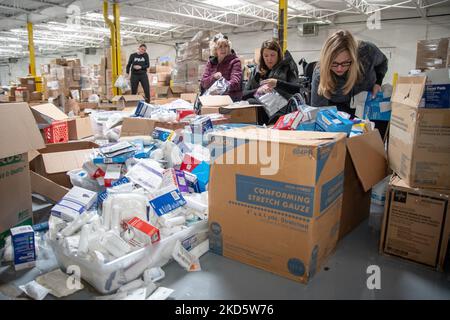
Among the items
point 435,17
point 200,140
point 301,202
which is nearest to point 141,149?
point 200,140

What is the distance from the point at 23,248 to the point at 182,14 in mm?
7920

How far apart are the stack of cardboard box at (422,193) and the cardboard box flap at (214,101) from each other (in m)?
1.66

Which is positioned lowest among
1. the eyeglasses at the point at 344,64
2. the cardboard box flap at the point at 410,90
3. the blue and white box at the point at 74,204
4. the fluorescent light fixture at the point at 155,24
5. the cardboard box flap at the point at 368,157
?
the blue and white box at the point at 74,204

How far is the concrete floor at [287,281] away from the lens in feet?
3.69

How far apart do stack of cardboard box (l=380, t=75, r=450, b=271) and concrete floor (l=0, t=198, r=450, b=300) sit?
7cm

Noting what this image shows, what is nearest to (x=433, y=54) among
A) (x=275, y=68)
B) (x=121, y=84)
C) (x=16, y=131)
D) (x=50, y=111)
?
(x=275, y=68)

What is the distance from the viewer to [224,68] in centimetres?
336

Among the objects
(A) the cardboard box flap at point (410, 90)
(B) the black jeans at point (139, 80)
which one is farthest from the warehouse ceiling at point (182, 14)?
(A) the cardboard box flap at point (410, 90)

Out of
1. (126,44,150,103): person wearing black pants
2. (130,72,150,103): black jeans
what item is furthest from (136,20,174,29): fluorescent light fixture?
(130,72,150,103): black jeans

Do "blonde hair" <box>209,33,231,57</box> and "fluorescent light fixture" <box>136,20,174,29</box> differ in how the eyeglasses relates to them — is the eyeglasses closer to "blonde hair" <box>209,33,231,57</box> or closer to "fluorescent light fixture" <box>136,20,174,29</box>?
"blonde hair" <box>209,33,231,57</box>

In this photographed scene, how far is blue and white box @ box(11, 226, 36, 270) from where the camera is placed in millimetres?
1265

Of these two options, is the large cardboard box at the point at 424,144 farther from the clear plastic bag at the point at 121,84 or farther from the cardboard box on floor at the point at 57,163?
the clear plastic bag at the point at 121,84

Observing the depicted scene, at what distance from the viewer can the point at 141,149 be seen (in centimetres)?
204

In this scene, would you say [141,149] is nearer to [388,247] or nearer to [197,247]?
[197,247]
